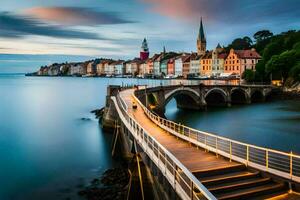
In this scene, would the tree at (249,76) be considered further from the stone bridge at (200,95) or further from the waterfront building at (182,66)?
the waterfront building at (182,66)

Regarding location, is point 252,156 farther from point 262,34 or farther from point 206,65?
point 262,34

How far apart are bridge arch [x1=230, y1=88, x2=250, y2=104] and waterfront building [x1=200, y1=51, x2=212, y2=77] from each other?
2354 inches

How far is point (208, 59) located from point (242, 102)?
66.8 meters

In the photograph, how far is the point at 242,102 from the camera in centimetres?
7562

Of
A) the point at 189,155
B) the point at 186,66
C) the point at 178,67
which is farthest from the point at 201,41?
the point at 189,155

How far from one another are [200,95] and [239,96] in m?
16.7

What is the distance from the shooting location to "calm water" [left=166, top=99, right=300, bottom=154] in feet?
112

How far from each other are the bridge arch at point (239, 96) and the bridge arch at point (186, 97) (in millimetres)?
12144

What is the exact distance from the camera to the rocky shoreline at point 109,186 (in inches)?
800

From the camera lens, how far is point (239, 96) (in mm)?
76500

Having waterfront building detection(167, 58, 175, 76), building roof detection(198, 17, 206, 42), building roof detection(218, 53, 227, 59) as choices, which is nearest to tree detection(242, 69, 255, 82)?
building roof detection(218, 53, 227, 59)

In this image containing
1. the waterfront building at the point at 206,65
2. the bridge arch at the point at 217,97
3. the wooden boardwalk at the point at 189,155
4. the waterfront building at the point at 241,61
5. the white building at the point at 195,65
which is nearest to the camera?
the wooden boardwalk at the point at 189,155

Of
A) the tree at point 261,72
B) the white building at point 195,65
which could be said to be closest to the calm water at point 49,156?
the tree at point 261,72

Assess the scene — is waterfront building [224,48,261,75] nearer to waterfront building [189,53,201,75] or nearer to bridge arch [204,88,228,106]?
waterfront building [189,53,201,75]
